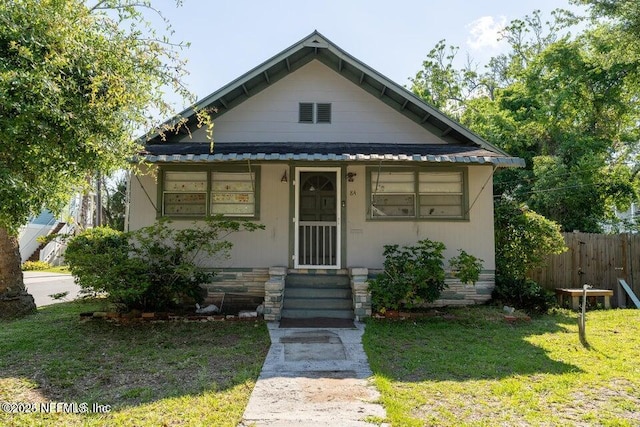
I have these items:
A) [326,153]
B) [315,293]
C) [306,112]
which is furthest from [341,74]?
[315,293]

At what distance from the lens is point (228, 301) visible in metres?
8.62

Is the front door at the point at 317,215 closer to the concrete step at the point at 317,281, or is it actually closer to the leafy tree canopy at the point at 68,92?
the concrete step at the point at 317,281

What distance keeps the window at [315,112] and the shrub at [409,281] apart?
3650 mm

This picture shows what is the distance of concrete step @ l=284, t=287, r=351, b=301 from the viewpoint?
8078 mm

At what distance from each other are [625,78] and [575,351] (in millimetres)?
13024

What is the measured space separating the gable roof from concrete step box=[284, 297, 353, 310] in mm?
2980

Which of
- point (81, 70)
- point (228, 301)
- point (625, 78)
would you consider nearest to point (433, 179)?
point (228, 301)

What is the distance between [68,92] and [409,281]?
585 centimetres

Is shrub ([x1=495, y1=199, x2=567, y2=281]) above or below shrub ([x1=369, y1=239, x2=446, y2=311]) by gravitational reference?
above

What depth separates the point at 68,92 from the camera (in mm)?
3795

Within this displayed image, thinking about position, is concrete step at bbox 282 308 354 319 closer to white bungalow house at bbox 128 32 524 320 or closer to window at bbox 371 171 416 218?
white bungalow house at bbox 128 32 524 320

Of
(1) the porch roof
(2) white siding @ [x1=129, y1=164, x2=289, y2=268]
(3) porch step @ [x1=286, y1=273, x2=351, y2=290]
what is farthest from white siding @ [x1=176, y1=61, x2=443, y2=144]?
(3) porch step @ [x1=286, y1=273, x2=351, y2=290]

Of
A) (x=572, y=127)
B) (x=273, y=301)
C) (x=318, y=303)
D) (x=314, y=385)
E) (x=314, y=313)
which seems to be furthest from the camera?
(x=572, y=127)

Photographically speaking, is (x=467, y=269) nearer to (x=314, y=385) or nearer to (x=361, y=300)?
(x=361, y=300)
